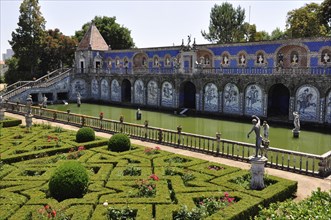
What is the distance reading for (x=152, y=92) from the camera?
4300 centimetres

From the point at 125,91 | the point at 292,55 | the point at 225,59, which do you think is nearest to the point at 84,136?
the point at 292,55

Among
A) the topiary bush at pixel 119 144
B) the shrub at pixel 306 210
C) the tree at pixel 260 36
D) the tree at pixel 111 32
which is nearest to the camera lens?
the shrub at pixel 306 210

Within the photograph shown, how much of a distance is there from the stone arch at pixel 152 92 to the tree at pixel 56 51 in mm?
19674

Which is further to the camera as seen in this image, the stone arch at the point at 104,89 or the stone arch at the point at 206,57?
the stone arch at the point at 104,89

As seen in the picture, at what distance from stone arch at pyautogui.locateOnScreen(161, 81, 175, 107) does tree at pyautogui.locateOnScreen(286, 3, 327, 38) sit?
66.2ft

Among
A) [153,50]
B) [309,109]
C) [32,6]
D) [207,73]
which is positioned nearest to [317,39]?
[309,109]

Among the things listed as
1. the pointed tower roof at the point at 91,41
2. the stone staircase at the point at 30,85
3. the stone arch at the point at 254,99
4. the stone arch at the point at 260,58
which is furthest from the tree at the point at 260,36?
the stone staircase at the point at 30,85

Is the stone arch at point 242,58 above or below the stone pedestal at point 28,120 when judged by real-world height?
above

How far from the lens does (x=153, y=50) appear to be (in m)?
45.5

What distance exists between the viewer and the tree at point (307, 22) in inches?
1773

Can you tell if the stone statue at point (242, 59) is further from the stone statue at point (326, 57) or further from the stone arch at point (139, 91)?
the stone arch at point (139, 91)

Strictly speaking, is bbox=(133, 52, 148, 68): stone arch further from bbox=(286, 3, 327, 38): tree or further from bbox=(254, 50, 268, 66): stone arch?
bbox=(286, 3, 327, 38): tree

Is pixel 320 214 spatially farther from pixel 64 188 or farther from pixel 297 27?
pixel 297 27

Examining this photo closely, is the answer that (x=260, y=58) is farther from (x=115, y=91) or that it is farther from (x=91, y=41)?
(x=91, y=41)
